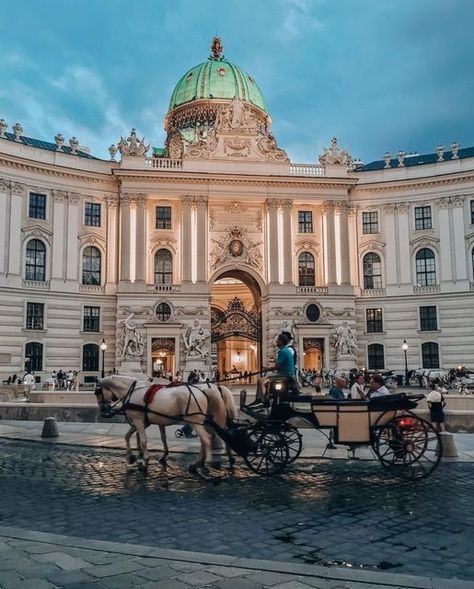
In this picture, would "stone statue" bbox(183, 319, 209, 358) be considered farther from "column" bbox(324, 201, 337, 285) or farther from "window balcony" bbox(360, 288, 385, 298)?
"window balcony" bbox(360, 288, 385, 298)

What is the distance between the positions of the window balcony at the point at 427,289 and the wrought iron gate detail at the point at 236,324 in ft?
47.9

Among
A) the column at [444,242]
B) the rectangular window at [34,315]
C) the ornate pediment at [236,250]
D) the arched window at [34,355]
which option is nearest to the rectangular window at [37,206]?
the rectangular window at [34,315]

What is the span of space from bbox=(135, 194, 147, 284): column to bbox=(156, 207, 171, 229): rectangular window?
1.57 metres

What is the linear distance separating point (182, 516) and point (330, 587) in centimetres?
Answer: 378

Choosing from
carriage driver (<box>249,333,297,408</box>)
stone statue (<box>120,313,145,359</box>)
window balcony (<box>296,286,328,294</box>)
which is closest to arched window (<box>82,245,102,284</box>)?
stone statue (<box>120,313,145,359</box>)

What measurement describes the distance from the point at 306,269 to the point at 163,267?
12822mm

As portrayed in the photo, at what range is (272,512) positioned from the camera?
9.34 metres

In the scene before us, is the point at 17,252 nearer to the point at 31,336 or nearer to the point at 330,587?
the point at 31,336

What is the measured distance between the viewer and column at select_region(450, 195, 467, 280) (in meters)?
50.3

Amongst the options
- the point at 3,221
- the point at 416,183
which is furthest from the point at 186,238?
the point at 416,183

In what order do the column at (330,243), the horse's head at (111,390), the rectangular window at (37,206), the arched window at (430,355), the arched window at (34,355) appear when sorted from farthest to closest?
the column at (330,243)
the arched window at (430,355)
the rectangular window at (37,206)
the arched window at (34,355)
the horse's head at (111,390)

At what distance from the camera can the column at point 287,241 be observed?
1959 inches

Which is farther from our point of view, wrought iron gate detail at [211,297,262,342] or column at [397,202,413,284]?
column at [397,202,413,284]

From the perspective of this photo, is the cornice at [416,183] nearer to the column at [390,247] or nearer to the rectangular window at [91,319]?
the column at [390,247]
